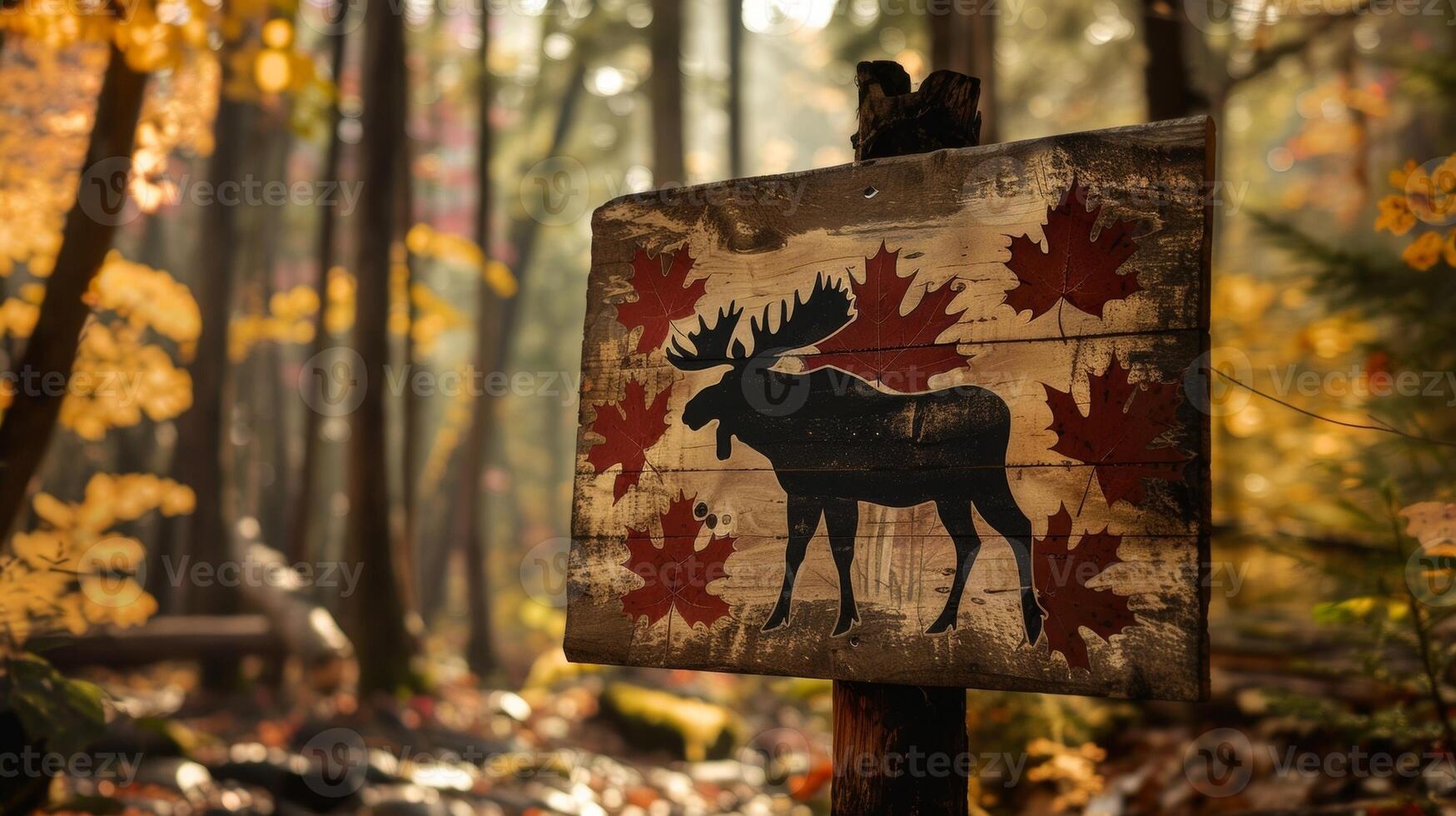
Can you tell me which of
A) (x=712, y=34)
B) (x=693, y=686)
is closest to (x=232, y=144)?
(x=693, y=686)

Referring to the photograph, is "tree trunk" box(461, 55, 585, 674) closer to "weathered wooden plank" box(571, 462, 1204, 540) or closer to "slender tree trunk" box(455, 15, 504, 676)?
"slender tree trunk" box(455, 15, 504, 676)

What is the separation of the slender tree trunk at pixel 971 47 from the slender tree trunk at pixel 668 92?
367 centimetres

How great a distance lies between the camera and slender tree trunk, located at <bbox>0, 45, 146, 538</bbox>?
3.57 metres

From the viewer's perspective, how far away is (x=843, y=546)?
210cm

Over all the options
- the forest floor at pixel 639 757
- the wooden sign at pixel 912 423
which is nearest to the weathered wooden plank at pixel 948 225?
the wooden sign at pixel 912 423

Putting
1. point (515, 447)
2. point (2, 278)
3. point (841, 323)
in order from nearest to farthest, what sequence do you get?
point (841, 323)
point (2, 278)
point (515, 447)

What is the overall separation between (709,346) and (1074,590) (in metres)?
0.99

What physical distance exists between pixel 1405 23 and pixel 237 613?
594 inches

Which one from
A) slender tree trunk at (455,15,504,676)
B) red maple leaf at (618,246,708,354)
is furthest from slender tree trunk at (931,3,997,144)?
slender tree trunk at (455,15,504,676)

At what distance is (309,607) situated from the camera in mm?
8047

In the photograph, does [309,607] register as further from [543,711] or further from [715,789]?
[715,789]

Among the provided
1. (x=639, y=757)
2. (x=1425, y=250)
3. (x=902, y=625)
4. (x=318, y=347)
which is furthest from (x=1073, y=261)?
(x=318, y=347)

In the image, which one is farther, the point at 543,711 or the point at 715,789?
the point at 543,711

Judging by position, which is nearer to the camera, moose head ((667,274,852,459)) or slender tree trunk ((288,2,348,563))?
moose head ((667,274,852,459))
